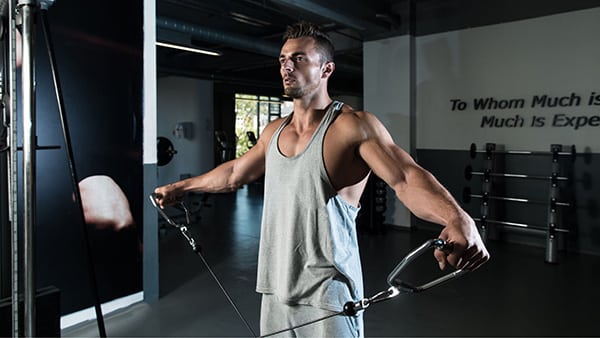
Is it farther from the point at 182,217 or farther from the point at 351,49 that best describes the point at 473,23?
the point at 182,217

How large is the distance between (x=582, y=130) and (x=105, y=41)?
458 centimetres

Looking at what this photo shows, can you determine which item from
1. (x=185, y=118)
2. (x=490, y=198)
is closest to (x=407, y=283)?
(x=490, y=198)

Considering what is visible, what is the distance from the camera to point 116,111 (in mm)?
3086

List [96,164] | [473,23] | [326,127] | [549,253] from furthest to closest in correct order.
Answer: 1. [473,23]
2. [549,253]
3. [96,164]
4. [326,127]

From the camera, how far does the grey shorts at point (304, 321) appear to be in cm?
138

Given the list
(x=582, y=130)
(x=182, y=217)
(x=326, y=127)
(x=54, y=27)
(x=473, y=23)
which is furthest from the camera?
(x=182, y=217)

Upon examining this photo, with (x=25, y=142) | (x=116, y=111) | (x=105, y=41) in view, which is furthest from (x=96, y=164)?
(x=25, y=142)

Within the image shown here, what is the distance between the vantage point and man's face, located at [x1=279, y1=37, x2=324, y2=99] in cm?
138

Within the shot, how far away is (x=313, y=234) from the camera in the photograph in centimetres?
137

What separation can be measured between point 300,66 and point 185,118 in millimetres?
8363

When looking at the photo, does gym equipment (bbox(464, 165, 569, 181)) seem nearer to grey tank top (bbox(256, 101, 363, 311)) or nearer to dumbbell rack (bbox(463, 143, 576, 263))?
dumbbell rack (bbox(463, 143, 576, 263))

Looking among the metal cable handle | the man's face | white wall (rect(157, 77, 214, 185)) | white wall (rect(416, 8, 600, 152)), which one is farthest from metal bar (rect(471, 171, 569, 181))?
white wall (rect(157, 77, 214, 185))

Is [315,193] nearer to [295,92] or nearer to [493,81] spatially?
[295,92]

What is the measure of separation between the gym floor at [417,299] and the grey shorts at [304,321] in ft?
4.47
